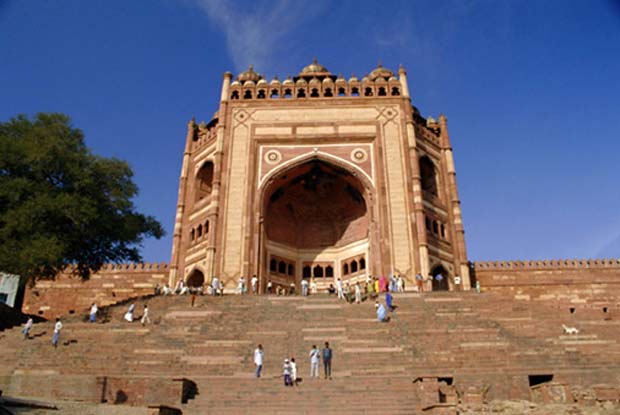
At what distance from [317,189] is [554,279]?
14.8 m

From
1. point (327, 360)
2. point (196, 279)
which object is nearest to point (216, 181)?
point (196, 279)

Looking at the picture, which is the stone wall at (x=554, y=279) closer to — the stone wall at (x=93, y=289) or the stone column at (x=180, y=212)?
the stone column at (x=180, y=212)

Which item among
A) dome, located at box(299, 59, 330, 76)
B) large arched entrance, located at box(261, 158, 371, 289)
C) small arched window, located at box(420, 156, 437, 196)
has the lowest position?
large arched entrance, located at box(261, 158, 371, 289)

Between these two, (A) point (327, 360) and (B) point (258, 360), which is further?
(B) point (258, 360)

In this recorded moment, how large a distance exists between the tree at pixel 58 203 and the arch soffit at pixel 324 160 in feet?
21.9

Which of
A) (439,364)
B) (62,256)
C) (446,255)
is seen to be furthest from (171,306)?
(446,255)

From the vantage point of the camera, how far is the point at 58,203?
2245 cm

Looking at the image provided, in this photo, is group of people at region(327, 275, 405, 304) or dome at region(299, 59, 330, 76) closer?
group of people at region(327, 275, 405, 304)

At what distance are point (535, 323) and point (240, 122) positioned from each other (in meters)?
20.1

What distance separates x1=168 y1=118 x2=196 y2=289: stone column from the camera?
30.2m

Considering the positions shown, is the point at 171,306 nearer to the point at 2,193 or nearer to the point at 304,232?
the point at 2,193

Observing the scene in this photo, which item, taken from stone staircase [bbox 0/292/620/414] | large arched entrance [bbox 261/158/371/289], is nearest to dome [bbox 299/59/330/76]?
large arched entrance [bbox 261/158/371/289]

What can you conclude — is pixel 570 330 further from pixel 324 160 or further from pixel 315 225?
pixel 315 225

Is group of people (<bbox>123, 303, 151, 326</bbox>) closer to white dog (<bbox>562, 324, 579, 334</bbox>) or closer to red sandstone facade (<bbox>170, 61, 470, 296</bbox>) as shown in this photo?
red sandstone facade (<bbox>170, 61, 470, 296</bbox>)
